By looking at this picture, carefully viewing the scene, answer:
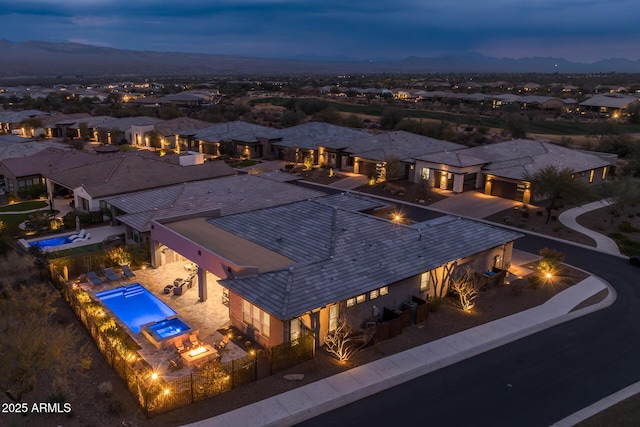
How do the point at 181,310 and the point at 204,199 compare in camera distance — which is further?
the point at 204,199

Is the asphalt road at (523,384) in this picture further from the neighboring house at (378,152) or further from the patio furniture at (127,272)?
the neighboring house at (378,152)

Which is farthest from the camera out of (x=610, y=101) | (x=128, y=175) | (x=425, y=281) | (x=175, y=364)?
(x=610, y=101)

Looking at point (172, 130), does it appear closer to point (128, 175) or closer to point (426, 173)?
point (128, 175)

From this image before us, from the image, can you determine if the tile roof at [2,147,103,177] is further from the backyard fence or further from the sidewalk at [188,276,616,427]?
the sidewalk at [188,276,616,427]

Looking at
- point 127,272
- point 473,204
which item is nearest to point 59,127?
point 127,272

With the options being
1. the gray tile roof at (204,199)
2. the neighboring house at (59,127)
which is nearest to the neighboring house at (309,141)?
the gray tile roof at (204,199)

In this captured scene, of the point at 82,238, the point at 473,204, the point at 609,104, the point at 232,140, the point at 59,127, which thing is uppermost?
the point at 609,104
